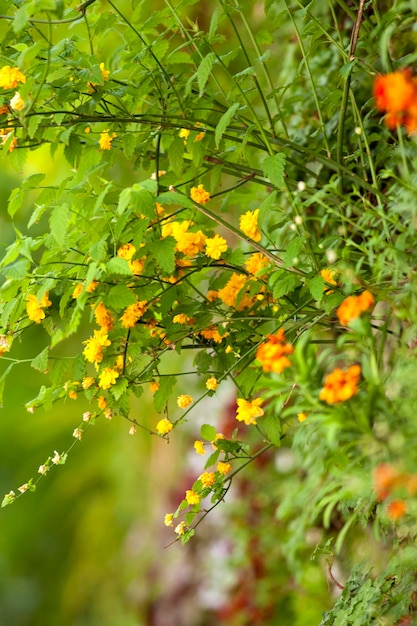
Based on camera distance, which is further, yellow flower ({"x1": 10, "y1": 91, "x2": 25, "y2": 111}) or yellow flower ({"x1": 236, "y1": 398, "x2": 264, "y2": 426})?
yellow flower ({"x1": 236, "y1": 398, "x2": 264, "y2": 426})

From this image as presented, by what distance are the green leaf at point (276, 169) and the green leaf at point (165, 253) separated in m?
0.18

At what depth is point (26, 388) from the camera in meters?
4.92

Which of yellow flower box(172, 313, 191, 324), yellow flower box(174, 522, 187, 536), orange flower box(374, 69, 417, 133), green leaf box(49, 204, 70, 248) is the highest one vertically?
green leaf box(49, 204, 70, 248)

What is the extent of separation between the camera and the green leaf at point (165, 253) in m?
1.25

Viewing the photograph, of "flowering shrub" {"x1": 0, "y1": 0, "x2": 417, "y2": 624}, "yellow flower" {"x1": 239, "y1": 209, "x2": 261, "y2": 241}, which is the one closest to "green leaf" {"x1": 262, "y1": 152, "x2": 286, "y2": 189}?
"flowering shrub" {"x1": 0, "y1": 0, "x2": 417, "y2": 624}

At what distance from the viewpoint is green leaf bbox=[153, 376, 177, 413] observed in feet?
4.47

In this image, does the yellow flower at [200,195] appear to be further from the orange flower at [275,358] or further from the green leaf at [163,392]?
the orange flower at [275,358]

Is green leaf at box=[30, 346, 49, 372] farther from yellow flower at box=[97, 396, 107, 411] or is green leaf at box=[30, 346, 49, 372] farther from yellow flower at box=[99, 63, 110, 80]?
yellow flower at box=[99, 63, 110, 80]

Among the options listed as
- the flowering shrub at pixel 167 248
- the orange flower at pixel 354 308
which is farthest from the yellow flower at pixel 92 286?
the orange flower at pixel 354 308

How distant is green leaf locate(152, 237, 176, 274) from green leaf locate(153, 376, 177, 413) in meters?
0.19

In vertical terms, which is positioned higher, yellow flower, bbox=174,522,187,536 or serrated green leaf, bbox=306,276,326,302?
serrated green leaf, bbox=306,276,326,302

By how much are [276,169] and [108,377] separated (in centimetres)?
41

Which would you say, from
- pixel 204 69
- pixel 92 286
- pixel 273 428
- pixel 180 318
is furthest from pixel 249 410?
pixel 204 69

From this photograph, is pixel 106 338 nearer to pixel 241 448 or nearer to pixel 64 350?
pixel 241 448
